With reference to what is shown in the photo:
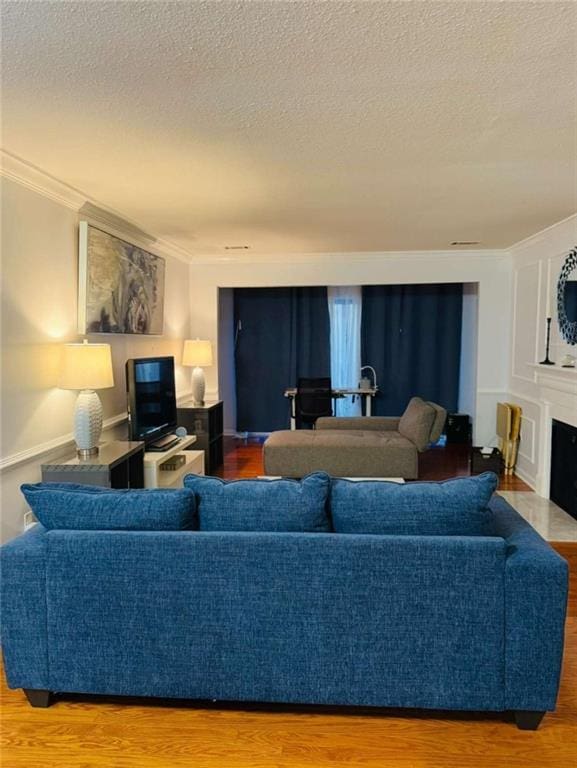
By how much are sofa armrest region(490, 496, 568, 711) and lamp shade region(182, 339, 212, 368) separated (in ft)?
14.3

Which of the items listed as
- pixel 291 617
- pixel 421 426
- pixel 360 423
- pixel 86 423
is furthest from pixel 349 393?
pixel 291 617

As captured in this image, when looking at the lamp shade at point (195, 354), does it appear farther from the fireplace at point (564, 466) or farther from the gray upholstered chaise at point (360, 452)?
the fireplace at point (564, 466)

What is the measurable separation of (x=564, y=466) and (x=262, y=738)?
11.8ft

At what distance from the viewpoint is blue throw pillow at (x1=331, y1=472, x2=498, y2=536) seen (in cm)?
197

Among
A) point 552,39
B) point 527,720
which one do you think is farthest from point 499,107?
point 527,720

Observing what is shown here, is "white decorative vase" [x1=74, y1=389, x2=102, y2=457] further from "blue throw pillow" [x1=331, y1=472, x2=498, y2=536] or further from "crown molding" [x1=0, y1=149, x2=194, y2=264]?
"blue throw pillow" [x1=331, y1=472, x2=498, y2=536]

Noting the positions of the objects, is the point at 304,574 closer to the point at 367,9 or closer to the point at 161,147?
the point at 367,9

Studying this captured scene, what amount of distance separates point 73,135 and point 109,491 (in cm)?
173

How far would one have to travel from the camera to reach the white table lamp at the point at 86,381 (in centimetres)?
326

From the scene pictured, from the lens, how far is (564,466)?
4.46 meters

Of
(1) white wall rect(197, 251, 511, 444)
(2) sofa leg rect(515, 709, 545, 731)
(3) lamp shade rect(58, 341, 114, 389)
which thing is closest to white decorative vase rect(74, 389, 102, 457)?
(3) lamp shade rect(58, 341, 114, 389)

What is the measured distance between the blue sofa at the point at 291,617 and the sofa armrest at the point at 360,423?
387 cm

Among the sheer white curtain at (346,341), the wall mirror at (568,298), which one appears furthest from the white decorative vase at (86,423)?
the sheer white curtain at (346,341)

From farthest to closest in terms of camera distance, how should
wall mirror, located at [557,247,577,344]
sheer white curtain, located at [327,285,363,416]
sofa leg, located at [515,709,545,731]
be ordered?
sheer white curtain, located at [327,285,363,416] < wall mirror, located at [557,247,577,344] < sofa leg, located at [515,709,545,731]
